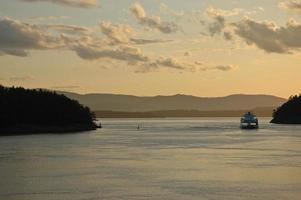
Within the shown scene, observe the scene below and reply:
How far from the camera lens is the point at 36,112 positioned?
174m

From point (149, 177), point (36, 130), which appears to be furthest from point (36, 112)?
point (149, 177)

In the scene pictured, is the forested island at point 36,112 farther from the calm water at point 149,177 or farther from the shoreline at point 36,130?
the calm water at point 149,177

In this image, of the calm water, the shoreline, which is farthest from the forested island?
the calm water

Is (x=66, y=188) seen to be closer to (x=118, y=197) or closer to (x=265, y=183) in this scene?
(x=118, y=197)

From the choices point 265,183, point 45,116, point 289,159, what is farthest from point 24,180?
point 45,116

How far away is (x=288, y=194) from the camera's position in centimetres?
4275

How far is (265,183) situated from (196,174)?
8537 mm

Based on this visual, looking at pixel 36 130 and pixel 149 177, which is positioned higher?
pixel 36 130

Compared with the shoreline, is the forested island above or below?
above

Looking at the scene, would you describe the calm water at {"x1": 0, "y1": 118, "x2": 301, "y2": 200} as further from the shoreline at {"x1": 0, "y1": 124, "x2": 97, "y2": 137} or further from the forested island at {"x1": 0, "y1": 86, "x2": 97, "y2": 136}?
the forested island at {"x1": 0, "y1": 86, "x2": 97, "y2": 136}

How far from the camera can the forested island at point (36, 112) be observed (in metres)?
163

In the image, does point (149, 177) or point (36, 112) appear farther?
point (36, 112)

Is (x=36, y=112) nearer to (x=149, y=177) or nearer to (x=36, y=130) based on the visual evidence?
(x=36, y=130)

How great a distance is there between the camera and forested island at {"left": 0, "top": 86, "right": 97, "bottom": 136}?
534 ft
